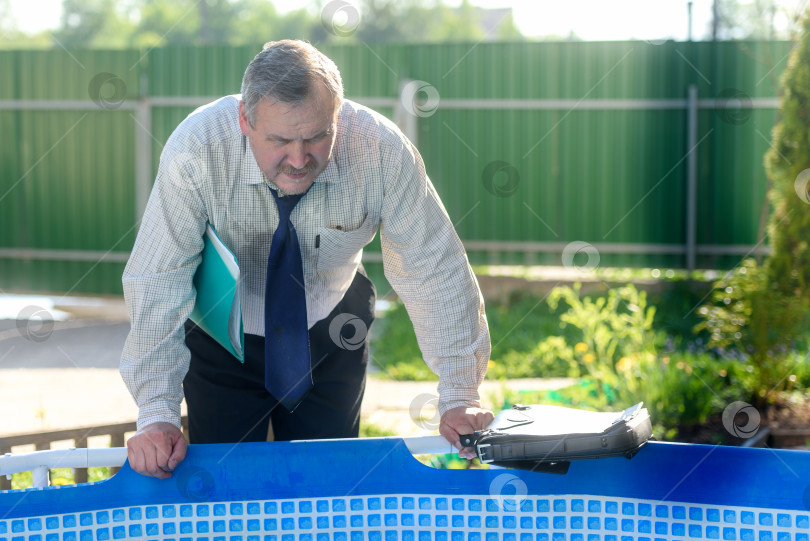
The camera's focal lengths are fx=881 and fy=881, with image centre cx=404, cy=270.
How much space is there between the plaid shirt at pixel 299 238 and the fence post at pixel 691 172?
18.6 ft

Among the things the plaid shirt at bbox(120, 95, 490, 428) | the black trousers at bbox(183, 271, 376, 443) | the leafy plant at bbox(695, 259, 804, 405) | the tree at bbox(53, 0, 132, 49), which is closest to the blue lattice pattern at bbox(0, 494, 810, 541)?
the plaid shirt at bbox(120, 95, 490, 428)

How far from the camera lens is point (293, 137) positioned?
185 cm

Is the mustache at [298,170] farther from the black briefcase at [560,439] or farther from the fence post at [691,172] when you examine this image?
the fence post at [691,172]

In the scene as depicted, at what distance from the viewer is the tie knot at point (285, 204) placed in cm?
215

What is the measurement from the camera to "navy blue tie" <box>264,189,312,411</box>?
2.12 m

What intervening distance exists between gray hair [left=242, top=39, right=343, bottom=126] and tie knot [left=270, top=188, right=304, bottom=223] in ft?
0.98

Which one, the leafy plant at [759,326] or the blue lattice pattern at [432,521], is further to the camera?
the leafy plant at [759,326]

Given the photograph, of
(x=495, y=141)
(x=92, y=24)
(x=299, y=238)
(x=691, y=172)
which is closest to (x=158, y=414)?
(x=299, y=238)

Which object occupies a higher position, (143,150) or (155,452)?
(143,150)

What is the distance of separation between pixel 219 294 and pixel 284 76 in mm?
505

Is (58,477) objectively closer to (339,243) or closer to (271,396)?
(271,396)

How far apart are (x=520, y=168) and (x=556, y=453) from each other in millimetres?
6086

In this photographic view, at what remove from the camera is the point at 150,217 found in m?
2.01

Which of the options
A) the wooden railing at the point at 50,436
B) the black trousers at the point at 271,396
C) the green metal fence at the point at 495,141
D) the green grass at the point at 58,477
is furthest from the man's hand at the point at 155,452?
the green metal fence at the point at 495,141
